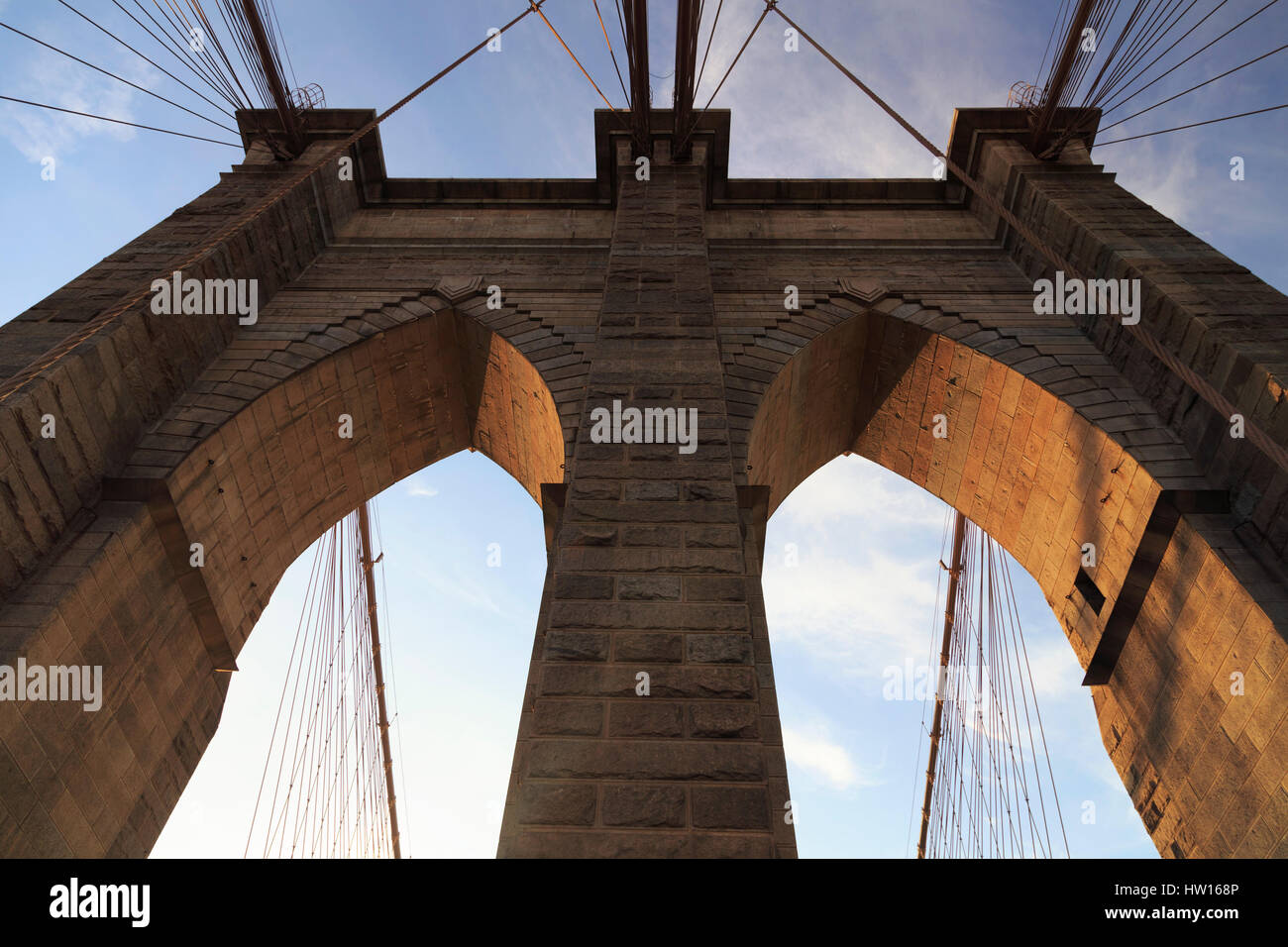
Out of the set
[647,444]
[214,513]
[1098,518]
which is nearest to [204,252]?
[214,513]

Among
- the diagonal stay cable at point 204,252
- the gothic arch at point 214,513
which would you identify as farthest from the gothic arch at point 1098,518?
the diagonal stay cable at point 204,252

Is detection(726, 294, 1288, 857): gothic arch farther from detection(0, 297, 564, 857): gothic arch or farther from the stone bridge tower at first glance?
detection(0, 297, 564, 857): gothic arch

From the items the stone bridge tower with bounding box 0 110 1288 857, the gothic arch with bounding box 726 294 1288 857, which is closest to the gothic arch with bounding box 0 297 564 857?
the stone bridge tower with bounding box 0 110 1288 857

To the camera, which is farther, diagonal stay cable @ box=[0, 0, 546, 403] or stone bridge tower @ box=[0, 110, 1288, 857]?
diagonal stay cable @ box=[0, 0, 546, 403]

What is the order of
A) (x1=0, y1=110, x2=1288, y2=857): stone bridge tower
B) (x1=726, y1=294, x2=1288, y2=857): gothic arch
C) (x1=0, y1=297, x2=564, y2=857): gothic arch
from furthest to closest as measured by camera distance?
(x1=726, y1=294, x2=1288, y2=857): gothic arch
(x1=0, y1=297, x2=564, y2=857): gothic arch
(x1=0, y1=110, x2=1288, y2=857): stone bridge tower

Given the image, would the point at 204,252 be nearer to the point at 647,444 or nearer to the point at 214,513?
the point at 214,513

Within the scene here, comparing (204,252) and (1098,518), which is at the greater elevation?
(204,252)

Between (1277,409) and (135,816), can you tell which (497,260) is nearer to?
(135,816)
